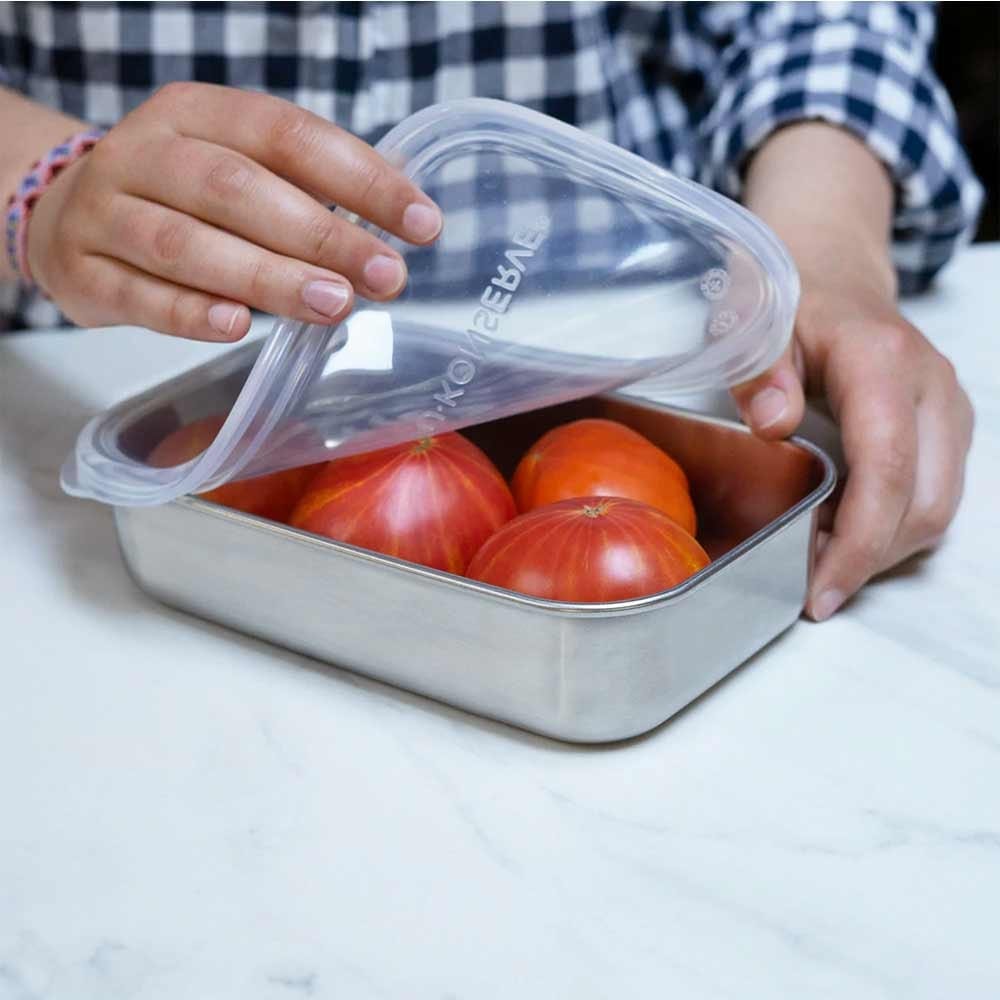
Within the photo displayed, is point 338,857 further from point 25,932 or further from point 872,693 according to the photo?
point 872,693

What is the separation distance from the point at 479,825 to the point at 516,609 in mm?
75

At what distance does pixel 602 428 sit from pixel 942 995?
28 centimetres

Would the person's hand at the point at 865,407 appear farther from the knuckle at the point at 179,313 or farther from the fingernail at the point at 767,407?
the knuckle at the point at 179,313

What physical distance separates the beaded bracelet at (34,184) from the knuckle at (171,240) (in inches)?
6.1

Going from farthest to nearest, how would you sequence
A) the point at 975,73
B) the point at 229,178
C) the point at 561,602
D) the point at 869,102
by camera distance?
1. the point at 975,73
2. the point at 869,102
3. the point at 229,178
4. the point at 561,602

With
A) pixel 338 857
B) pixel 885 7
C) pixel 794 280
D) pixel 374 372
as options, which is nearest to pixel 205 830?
pixel 338 857

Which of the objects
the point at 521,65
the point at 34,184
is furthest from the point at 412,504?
the point at 521,65

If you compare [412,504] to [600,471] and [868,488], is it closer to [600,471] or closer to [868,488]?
[600,471]

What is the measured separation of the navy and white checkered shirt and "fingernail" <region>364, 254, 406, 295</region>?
1.36ft

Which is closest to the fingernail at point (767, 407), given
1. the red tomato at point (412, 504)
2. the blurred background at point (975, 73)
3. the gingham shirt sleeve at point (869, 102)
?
the red tomato at point (412, 504)

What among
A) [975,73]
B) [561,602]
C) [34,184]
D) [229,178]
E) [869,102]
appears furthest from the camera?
[975,73]

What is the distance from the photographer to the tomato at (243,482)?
0.55 m

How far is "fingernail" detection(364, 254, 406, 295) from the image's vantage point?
1.61 feet

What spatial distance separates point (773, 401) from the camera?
1.87 ft
